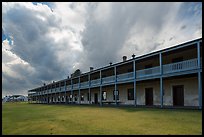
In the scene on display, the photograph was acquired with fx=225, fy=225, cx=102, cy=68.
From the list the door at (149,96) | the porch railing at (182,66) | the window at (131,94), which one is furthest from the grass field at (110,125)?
the window at (131,94)

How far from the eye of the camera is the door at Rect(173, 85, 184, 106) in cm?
2295

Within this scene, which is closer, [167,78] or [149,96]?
[167,78]

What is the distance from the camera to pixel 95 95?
41.6m

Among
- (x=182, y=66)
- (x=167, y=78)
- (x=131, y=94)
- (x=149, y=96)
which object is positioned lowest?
(x=149, y=96)

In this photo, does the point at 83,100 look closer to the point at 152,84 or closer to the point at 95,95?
the point at 95,95

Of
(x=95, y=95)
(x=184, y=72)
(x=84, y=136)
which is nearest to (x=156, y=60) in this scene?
(x=184, y=72)

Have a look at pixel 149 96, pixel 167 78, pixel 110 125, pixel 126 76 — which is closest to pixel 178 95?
pixel 167 78

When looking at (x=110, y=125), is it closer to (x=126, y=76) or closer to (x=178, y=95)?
(x=178, y=95)

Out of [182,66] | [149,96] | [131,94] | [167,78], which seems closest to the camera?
[182,66]

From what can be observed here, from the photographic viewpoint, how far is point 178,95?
23.4 metres

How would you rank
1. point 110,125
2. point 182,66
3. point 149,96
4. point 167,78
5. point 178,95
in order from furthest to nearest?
point 149,96 < point 178,95 < point 167,78 < point 182,66 < point 110,125

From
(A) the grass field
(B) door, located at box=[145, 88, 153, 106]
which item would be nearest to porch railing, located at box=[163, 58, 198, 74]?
(A) the grass field

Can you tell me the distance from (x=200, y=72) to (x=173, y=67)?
359cm

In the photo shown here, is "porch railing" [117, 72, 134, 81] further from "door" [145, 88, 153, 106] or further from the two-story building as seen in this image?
"door" [145, 88, 153, 106]
